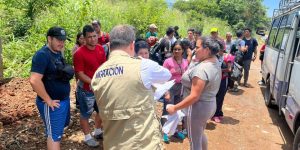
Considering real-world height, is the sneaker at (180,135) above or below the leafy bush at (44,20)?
below

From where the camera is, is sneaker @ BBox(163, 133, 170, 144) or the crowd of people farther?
sneaker @ BBox(163, 133, 170, 144)

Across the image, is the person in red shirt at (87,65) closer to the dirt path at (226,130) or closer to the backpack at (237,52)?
the dirt path at (226,130)

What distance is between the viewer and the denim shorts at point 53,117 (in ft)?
10.9

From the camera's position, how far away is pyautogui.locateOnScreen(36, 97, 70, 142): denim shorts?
331 centimetres

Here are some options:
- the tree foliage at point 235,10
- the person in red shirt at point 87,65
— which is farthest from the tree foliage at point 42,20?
the tree foliage at point 235,10

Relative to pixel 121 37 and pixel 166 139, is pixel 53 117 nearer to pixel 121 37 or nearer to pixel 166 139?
pixel 121 37

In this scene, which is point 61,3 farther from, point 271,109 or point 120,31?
point 120,31

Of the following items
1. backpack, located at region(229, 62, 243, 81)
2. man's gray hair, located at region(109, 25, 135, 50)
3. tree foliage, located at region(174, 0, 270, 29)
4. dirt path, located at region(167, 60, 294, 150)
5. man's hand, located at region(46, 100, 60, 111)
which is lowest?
dirt path, located at region(167, 60, 294, 150)

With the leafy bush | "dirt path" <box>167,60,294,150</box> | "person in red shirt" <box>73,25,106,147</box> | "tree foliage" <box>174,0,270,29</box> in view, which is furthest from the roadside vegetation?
"tree foliage" <box>174,0,270,29</box>

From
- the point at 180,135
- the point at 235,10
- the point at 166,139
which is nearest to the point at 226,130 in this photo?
the point at 180,135

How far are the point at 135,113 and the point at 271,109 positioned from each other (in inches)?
241

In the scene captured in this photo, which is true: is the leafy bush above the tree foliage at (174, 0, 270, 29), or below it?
below

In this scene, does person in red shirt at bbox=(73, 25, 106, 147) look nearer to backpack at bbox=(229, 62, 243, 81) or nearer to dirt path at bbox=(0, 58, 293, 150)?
dirt path at bbox=(0, 58, 293, 150)

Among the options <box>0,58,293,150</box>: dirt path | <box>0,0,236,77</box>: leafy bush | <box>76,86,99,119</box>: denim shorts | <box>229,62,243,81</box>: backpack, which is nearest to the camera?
<box>76,86,99,119</box>: denim shorts
